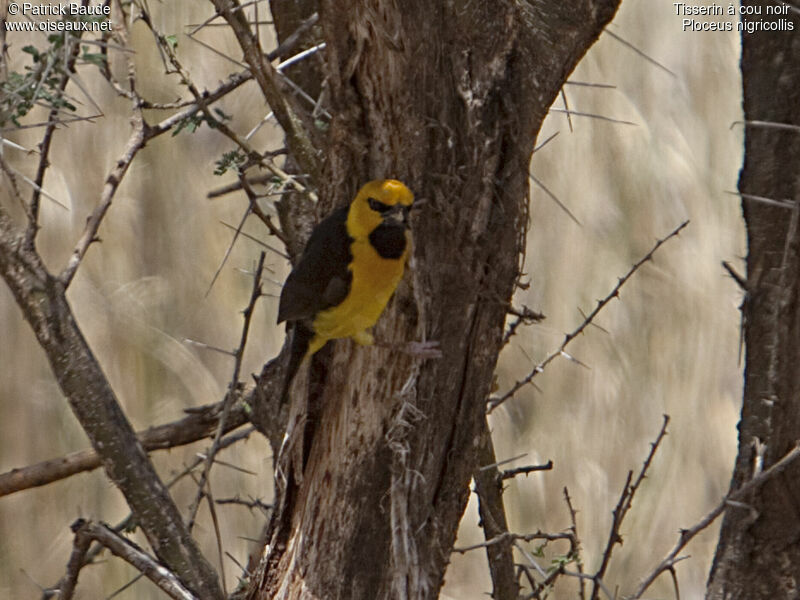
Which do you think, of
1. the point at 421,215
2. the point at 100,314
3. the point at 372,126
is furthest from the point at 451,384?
the point at 100,314

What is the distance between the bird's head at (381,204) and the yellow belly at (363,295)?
79 mm

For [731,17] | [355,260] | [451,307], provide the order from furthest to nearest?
[731,17]
[355,260]
[451,307]

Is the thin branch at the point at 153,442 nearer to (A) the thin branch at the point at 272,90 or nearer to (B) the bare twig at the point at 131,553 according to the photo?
(B) the bare twig at the point at 131,553

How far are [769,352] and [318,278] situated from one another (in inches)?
48.6

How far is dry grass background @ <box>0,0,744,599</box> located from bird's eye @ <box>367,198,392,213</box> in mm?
2189

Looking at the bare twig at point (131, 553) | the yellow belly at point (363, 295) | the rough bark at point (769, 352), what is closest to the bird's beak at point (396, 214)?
the yellow belly at point (363, 295)

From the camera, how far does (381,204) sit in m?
1.87

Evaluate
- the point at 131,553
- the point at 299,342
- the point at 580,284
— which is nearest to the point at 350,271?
the point at 299,342

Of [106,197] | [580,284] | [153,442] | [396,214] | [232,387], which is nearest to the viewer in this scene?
[396,214]

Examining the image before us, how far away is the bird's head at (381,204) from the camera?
1.86 metres

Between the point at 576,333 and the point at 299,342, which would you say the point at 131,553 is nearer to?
the point at 299,342

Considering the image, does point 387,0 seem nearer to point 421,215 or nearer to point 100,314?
point 421,215

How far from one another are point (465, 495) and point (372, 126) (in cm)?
78

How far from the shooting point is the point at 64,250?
4105mm
